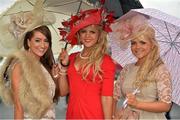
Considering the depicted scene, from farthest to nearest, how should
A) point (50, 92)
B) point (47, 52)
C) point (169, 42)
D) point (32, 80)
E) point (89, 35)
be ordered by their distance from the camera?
point (169, 42) → point (47, 52) → point (89, 35) → point (50, 92) → point (32, 80)

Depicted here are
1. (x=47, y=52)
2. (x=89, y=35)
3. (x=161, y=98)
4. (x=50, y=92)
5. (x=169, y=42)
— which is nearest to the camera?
(x=161, y=98)

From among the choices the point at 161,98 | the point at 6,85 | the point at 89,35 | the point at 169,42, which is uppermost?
the point at 89,35

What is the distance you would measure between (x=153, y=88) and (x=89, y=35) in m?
0.79

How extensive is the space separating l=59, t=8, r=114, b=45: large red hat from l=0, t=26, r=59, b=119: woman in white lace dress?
0.23 m

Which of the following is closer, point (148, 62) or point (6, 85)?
point (148, 62)

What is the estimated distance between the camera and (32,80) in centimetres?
414

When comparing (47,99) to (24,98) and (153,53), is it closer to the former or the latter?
(24,98)

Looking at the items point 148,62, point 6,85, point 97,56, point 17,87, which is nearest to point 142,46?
point 148,62

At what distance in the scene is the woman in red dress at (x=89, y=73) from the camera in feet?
14.0

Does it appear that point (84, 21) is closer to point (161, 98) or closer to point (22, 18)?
point (22, 18)

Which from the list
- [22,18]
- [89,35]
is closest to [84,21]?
[89,35]

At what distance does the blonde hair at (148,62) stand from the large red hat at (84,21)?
38cm

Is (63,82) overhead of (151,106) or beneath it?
overhead

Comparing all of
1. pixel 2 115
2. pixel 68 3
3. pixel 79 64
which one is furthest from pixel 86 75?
pixel 2 115
